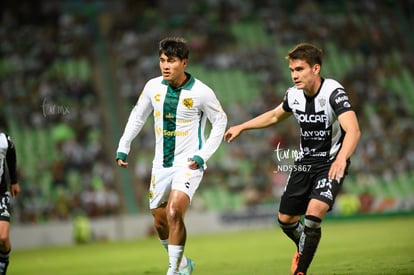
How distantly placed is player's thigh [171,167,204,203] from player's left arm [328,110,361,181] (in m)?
1.78

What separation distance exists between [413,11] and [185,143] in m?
28.4

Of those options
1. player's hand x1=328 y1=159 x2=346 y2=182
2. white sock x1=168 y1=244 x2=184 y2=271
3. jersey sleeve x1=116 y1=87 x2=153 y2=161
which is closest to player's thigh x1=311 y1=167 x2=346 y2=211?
player's hand x1=328 y1=159 x2=346 y2=182

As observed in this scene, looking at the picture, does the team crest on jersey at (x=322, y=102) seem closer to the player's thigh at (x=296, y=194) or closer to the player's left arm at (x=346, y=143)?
the player's left arm at (x=346, y=143)

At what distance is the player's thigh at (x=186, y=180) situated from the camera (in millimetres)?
8781

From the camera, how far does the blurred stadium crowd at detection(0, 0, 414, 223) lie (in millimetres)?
25594

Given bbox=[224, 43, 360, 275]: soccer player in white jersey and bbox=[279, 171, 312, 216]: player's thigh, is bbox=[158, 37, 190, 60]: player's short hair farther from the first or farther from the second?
bbox=[279, 171, 312, 216]: player's thigh

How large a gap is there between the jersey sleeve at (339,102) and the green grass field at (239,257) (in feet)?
6.87

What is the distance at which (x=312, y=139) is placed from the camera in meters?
8.77

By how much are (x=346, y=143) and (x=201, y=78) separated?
74.4 ft

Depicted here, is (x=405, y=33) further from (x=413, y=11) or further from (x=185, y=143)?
(x=185, y=143)

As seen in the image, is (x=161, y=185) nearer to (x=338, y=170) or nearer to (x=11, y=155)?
(x=11, y=155)

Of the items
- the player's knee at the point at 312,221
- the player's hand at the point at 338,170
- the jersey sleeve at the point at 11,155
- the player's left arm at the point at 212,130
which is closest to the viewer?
the player's hand at the point at 338,170

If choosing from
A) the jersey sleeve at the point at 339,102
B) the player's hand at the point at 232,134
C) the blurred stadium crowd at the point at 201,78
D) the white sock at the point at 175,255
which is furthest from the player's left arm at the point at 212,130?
the blurred stadium crowd at the point at 201,78

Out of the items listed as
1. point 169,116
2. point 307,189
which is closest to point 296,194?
point 307,189
